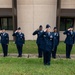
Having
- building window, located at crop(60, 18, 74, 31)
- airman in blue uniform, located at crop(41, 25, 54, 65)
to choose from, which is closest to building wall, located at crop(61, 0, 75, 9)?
building window, located at crop(60, 18, 74, 31)

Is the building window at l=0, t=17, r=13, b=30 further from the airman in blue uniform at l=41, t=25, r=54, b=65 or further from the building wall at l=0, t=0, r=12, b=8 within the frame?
the airman in blue uniform at l=41, t=25, r=54, b=65

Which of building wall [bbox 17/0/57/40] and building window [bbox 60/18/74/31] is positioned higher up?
building wall [bbox 17/0/57/40]

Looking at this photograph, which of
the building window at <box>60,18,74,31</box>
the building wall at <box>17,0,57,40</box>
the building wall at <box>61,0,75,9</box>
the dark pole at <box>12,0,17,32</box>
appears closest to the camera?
the dark pole at <box>12,0,17,32</box>

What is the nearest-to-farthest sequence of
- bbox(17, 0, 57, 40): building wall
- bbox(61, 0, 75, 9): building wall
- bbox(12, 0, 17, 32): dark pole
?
bbox(12, 0, 17, 32): dark pole < bbox(61, 0, 75, 9): building wall < bbox(17, 0, 57, 40): building wall

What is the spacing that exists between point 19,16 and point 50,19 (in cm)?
329

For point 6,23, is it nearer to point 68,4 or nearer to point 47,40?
point 68,4

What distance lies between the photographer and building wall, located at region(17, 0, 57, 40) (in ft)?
83.8

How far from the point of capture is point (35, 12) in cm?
2562

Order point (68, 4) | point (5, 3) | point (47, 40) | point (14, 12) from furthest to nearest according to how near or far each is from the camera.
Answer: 1. point (5, 3)
2. point (68, 4)
3. point (14, 12)
4. point (47, 40)

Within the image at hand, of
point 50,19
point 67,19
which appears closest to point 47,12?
point 50,19

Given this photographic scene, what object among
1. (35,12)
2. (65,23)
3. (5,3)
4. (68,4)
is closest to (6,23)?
(5,3)

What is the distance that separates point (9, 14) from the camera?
24.4 meters

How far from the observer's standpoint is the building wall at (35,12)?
25.5m

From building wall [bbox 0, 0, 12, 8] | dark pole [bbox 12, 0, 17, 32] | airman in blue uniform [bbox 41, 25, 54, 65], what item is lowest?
airman in blue uniform [bbox 41, 25, 54, 65]
